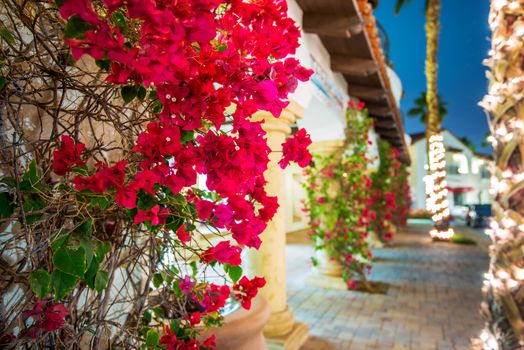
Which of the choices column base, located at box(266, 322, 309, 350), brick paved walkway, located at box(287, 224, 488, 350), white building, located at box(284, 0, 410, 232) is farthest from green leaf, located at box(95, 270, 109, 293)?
brick paved walkway, located at box(287, 224, 488, 350)

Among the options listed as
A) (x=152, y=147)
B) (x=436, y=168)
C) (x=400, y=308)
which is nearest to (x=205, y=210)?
(x=152, y=147)

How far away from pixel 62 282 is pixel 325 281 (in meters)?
6.07

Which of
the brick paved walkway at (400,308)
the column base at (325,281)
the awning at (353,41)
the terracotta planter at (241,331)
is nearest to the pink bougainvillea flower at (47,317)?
the terracotta planter at (241,331)

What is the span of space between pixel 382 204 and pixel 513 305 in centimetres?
760

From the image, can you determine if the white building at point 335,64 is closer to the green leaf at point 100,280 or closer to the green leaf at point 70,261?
the green leaf at point 100,280

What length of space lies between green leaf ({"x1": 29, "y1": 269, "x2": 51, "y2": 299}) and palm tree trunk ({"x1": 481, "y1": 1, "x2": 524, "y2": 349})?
2510mm

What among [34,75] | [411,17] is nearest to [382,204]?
[34,75]

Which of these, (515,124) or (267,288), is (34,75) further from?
(267,288)

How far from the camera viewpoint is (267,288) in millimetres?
3688

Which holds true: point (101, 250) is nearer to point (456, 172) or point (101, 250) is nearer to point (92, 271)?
point (92, 271)

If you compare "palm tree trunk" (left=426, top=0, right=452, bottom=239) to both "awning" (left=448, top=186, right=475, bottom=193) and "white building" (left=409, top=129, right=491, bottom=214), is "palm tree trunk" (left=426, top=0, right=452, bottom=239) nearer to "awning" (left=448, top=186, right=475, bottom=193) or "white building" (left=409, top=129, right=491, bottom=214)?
"white building" (left=409, top=129, right=491, bottom=214)

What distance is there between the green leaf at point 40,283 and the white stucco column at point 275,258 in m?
2.78

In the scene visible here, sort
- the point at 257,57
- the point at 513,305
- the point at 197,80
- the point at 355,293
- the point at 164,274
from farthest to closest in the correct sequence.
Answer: the point at 355,293 → the point at 513,305 → the point at 164,274 → the point at 257,57 → the point at 197,80

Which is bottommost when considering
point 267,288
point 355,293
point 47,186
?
point 355,293
